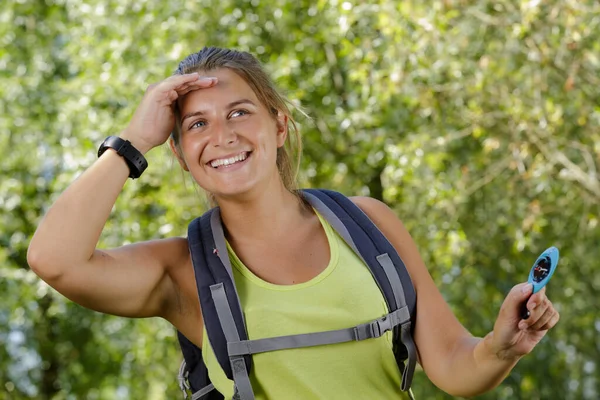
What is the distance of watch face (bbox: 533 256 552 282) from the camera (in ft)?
5.15

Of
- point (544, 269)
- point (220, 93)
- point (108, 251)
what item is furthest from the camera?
point (220, 93)

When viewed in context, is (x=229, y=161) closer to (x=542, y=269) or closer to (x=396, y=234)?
(x=396, y=234)

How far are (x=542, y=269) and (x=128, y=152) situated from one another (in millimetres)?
852

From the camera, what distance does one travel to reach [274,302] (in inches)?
75.1

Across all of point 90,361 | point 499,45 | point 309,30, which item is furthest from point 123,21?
point 90,361

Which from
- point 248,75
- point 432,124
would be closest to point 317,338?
point 248,75

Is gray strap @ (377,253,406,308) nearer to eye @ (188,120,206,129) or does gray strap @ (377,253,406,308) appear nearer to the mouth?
the mouth

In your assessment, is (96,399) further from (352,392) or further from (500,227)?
(352,392)

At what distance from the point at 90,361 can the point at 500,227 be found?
3.97 meters

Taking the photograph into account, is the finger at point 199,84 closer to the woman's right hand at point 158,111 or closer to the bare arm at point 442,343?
the woman's right hand at point 158,111

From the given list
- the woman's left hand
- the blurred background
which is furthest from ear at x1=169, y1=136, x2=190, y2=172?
the blurred background

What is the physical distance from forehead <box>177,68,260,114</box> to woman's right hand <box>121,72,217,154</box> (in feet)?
0.05

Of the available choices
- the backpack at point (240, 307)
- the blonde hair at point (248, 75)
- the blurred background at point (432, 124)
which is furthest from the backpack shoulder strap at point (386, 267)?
the blurred background at point (432, 124)

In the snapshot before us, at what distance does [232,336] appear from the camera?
183 cm
